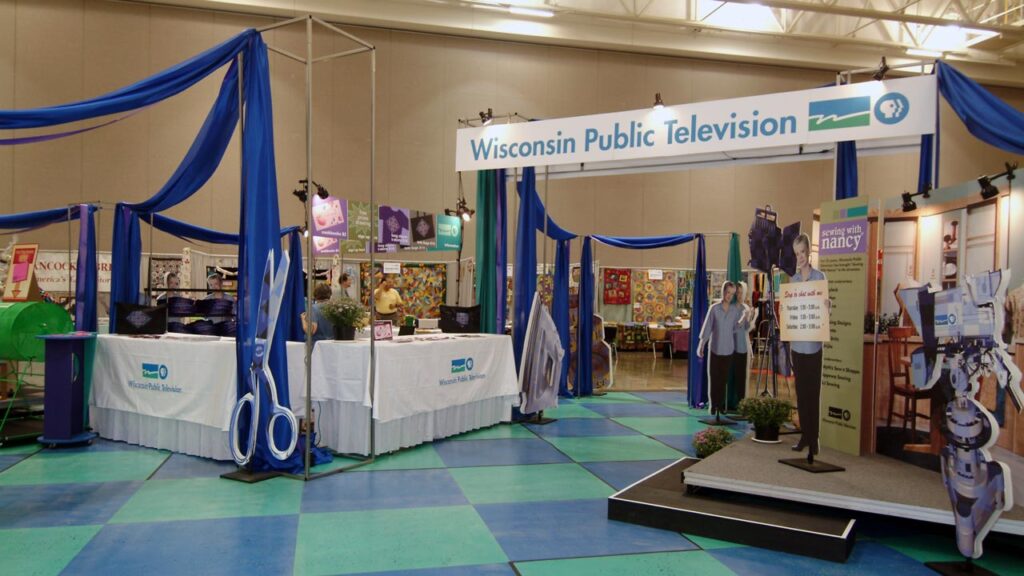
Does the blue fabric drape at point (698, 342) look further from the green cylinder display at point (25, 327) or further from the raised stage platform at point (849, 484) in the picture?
the green cylinder display at point (25, 327)

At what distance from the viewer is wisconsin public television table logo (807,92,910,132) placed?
17.0 ft

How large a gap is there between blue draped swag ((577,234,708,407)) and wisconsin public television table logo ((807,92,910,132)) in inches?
177

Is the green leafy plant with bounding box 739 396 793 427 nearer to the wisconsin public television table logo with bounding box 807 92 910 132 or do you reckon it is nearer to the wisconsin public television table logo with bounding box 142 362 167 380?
the wisconsin public television table logo with bounding box 807 92 910 132

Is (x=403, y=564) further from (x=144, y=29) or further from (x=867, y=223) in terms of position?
(x=144, y=29)

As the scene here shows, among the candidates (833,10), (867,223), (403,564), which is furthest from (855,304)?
(833,10)

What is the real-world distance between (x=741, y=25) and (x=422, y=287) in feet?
31.1

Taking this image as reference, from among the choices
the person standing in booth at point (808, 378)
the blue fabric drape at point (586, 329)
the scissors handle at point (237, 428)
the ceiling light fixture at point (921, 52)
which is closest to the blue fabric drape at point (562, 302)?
the blue fabric drape at point (586, 329)

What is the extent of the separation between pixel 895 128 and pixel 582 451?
12.5 feet

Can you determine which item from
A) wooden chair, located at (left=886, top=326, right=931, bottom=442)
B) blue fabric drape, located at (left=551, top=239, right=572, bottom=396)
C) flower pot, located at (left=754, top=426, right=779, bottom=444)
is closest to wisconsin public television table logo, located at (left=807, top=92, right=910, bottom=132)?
wooden chair, located at (left=886, top=326, right=931, bottom=442)

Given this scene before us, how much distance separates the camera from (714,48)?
1647 centimetres

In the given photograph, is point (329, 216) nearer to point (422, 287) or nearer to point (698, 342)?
point (422, 287)

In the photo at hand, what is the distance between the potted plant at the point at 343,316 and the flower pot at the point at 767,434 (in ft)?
12.0

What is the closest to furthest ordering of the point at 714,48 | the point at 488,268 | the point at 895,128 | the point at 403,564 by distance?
1. the point at 403,564
2. the point at 895,128
3. the point at 488,268
4. the point at 714,48

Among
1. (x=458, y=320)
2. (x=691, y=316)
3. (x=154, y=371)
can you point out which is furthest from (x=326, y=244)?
(x=691, y=316)
